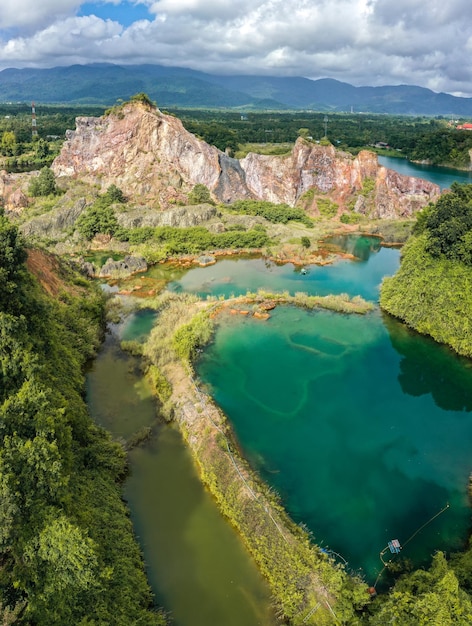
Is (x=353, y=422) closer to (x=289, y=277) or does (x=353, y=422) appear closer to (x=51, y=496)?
(x=51, y=496)

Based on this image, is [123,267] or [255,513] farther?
[123,267]

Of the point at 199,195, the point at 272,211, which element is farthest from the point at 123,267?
the point at 272,211

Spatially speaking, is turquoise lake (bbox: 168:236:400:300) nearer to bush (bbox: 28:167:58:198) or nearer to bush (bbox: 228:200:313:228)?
bush (bbox: 228:200:313:228)

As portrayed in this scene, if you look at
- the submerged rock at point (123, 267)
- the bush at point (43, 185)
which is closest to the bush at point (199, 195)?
the submerged rock at point (123, 267)

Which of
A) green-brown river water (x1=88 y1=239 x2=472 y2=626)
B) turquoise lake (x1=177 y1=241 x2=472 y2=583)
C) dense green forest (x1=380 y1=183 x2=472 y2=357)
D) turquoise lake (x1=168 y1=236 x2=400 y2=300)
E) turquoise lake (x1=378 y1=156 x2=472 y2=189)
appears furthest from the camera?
turquoise lake (x1=378 y1=156 x2=472 y2=189)

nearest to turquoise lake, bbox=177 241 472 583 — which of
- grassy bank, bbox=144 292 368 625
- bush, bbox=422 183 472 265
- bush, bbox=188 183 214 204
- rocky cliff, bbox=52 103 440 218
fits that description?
grassy bank, bbox=144 292 368 625
